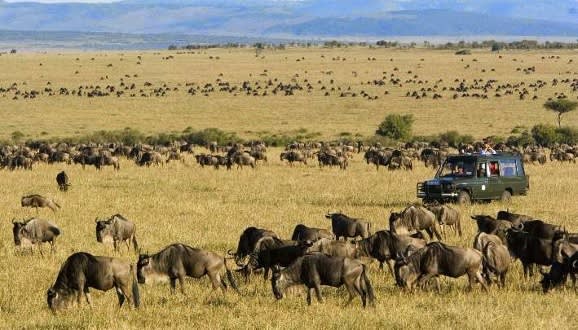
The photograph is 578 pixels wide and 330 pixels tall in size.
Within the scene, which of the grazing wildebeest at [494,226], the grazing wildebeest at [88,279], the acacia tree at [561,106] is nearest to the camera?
the grazing wildebeest at [88,279]

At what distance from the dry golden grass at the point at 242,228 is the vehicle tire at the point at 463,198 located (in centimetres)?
37

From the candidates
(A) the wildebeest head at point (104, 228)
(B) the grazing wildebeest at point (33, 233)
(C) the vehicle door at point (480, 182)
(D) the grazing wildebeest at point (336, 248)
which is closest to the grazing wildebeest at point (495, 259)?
(D) the grazing wildebeest at point (336, 248)

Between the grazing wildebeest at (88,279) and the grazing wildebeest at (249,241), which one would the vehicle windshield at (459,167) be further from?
the grazing wildebeest at (88,279)

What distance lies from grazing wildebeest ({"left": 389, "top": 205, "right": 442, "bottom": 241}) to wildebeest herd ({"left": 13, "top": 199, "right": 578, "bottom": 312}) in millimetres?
2076

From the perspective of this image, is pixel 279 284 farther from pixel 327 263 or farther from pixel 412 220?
pixel 412 220

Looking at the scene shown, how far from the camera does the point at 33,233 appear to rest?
58.5ft

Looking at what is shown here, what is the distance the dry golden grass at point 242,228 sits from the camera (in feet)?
41.8

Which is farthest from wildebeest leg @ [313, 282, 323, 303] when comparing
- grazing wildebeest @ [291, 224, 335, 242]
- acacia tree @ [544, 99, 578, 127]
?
acacia tree @ [544, 99, 578, 127]

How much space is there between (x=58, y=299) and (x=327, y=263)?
3676 mm

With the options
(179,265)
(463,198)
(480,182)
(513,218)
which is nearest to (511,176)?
(480,182)

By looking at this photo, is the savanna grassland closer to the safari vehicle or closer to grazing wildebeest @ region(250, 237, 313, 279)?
grazing wildebeest @ region(250, 237, 313, 279)

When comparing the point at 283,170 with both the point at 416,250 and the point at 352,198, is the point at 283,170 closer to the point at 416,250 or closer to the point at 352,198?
the point at 352,198

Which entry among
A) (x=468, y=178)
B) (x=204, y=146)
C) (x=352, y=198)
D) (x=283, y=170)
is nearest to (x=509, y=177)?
(x=468, y=178)

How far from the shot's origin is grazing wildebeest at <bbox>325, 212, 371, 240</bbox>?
1816cm
